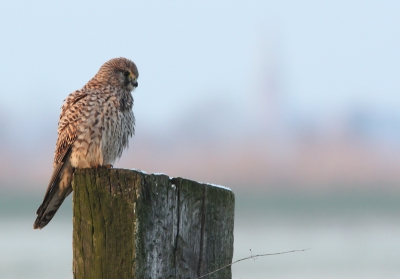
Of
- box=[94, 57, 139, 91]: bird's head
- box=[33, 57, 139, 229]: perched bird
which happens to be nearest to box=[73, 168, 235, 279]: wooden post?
box=[33, 57, 139, 229]: perched bird

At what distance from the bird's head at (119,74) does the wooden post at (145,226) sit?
8.76 feet

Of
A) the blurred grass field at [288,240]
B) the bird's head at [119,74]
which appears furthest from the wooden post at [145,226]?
the blurred grass field at [288,240]

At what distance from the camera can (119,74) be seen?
220 inches

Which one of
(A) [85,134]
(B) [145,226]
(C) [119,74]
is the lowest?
(B) [145,226]

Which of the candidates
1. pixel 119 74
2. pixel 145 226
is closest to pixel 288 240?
pixel 119 74

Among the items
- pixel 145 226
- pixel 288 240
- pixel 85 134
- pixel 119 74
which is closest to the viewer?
pixel 145 226

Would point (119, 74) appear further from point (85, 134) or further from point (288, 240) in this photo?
point (288, 240)

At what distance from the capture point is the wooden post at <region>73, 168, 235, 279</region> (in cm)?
266

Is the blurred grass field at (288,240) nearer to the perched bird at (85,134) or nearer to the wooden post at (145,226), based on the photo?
the perched bird at (85,134)

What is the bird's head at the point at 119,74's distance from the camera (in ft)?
18.1

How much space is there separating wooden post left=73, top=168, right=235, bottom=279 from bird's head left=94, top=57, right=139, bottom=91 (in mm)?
2670

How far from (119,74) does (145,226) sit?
3.06m

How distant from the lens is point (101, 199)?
276 centimetres

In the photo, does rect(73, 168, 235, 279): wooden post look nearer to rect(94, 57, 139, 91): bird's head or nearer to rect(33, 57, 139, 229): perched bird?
A: rect(33, 57, 139, 229): perched bird
